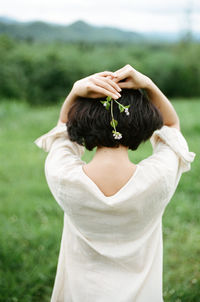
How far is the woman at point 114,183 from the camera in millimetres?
1341

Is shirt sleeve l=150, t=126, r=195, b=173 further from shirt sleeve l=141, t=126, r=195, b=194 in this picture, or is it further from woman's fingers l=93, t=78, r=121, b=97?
woman's fingers l=93, t=78, r=121, b=97

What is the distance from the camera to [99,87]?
1.30m

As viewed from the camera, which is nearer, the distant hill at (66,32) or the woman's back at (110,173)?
the woman's back at (110,173)

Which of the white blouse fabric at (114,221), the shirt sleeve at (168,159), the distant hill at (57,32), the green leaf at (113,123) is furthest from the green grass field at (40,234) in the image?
the distant hill at (57,32)

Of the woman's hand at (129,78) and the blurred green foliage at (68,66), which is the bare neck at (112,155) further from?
the blurred green foliage at (68,66)

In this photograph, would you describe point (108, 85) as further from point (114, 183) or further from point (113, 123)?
point (114, 183)

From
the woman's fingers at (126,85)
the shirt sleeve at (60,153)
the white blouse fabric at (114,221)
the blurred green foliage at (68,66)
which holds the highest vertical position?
the woman's fingers at (126,85)

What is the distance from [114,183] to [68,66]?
52.6 ft

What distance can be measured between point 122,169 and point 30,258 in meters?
1.93

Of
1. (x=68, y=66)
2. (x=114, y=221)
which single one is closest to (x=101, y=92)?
(x=114, y=221)

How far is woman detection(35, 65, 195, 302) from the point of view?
1341 millimetres

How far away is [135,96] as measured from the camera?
139 centimetres

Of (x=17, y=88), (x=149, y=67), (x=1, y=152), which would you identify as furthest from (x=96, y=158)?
(x=149, y=67)

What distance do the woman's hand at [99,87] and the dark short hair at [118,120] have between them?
38 millimetres
